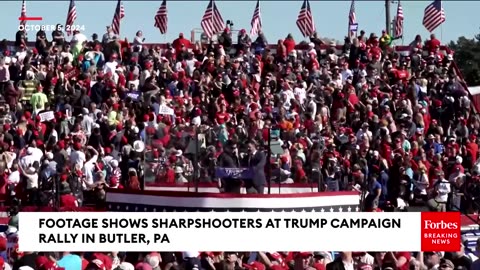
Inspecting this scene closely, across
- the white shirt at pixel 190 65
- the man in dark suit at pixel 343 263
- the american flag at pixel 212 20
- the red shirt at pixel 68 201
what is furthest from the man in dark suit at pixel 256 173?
the american flag at pixel 212 20

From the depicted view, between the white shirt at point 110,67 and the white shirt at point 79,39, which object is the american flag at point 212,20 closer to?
the white shirt at point 79,39

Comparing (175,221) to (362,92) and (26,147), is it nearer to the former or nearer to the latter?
(26,147)

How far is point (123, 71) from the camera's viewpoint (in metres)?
33.6

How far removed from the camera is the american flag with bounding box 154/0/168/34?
39969 mm

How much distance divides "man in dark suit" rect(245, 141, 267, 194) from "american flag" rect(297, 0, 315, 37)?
51.0ft

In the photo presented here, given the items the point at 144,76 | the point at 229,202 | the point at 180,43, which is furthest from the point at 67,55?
the point at 229,202

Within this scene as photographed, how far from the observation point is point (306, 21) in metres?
39.5

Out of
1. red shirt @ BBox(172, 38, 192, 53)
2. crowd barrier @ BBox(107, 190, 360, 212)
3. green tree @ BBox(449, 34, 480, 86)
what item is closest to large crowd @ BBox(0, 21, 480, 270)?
red shirt @ BBox(172, 38, 192, 53)

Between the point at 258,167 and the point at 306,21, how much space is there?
53.9 ft

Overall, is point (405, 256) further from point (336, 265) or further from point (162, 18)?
point (162, 18)

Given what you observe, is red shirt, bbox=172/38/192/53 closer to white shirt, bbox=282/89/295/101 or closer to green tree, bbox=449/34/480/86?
white shirt, bbox=282/89/295/101

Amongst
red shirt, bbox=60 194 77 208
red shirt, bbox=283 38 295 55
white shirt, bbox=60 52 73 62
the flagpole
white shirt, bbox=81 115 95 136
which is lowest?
red shirt, bbox=60 194 77 208

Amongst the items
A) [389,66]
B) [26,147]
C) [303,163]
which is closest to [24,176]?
[26,147]

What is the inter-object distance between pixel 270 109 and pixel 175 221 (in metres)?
12.0
